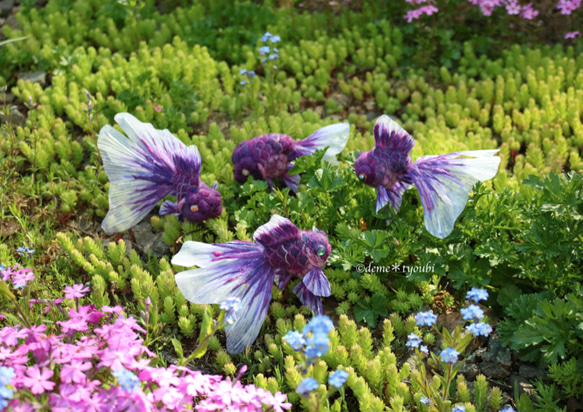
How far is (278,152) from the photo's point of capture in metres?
3.57

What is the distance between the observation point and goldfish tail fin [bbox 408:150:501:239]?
9.92 feet

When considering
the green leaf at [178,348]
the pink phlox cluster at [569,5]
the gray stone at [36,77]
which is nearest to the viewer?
the green leaf at [178,348]

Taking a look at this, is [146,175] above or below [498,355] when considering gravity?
above

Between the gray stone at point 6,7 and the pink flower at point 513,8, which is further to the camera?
the gray stone at point 6,7

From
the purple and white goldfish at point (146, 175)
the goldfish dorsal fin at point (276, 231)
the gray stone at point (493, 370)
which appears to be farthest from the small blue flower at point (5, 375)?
the gray stone at point (493, 370)

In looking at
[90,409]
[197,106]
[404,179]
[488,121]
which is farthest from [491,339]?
[197,106]

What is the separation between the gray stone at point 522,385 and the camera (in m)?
2.65

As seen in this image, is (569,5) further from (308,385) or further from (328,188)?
(308,385)

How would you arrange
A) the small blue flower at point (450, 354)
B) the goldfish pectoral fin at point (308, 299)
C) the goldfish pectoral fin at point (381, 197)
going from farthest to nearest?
the goldfish pectoral fin at point (381, 197) → the goldfish pectoral fin at point (308, 299) → the small blue flower at point (450, 354)

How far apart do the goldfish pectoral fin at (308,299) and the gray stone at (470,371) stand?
800 mm

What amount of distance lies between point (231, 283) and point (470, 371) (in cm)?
133

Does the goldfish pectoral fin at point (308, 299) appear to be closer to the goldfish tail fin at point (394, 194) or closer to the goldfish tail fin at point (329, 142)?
the goldfish tail fin at point (394, 194)

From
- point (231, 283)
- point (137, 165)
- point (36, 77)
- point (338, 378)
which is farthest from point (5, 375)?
point (36, 77)

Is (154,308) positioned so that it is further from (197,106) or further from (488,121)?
(488,121)
